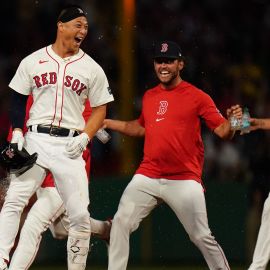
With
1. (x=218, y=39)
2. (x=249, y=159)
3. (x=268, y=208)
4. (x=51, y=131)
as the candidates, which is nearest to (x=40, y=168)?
(x=51, y=131)

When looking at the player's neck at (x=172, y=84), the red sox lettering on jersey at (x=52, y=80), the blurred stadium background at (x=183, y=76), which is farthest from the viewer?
the blurred stadium background at (x=183, y=76)

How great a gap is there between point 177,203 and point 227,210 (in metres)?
3.65

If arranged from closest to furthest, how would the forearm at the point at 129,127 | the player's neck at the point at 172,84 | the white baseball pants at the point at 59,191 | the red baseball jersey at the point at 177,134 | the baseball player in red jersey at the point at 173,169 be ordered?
the white baseball pants at the point at 59,191 → the baseball player in red jersey at the point at 173,169 → the red baseball jersey at the point at 177,134 → the player's neck at the point at 172,84 → the forearm at the point at 129,127

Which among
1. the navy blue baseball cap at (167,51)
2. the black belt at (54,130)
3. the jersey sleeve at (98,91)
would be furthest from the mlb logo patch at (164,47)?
the black belt at (54,130)

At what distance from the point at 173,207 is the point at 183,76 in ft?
15.0

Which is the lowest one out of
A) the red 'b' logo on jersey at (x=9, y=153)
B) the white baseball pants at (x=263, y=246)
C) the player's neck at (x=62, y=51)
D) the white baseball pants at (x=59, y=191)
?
the white baseball pants at (x=263, y=246)

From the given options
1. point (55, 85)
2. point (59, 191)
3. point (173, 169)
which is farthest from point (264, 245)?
point (55, 85)

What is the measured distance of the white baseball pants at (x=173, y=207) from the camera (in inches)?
341

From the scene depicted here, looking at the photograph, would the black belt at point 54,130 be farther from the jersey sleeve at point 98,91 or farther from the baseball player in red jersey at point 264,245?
the baseball player in red jersey at point 264,245

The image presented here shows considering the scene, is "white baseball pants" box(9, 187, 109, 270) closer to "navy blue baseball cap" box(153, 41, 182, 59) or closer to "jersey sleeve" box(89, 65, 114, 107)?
"jersey sleeve" box(89, 65, 114, 107)

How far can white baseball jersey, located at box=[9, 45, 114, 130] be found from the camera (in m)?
8.31

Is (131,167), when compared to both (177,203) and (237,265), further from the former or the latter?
(177,203)

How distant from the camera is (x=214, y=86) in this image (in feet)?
45.8

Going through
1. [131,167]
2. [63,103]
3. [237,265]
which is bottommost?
[237,265]
